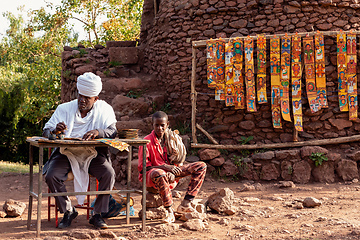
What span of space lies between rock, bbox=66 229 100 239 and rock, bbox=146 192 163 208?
791mm

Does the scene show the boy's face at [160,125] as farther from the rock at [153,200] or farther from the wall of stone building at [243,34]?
the wall of stone building at [243,34]

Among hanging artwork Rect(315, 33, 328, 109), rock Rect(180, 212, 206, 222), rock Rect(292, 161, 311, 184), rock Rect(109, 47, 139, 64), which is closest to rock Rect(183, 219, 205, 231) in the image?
rock Rect(180, 212, 206, 222)

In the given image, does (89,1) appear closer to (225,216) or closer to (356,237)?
(225,216)

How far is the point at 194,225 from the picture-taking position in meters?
4.18

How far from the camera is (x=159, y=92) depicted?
30.1 feet

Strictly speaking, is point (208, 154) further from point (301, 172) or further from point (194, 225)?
point (194, 225)

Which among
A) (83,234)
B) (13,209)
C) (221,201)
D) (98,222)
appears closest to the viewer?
(83,234)

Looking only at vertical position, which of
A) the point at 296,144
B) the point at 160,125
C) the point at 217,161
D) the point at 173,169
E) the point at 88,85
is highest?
the point at 88,85

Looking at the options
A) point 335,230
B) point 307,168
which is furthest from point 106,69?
point 335,230

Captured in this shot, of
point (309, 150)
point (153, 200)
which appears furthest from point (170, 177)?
point (309, 150)

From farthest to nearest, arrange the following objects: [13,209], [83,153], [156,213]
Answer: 1. [13,209]
2. [156,213]
3. [83,153]

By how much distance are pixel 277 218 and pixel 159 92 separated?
5130mm

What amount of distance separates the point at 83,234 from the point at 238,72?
444 cm

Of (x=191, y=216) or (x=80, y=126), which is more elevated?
(x=80, y=126)
